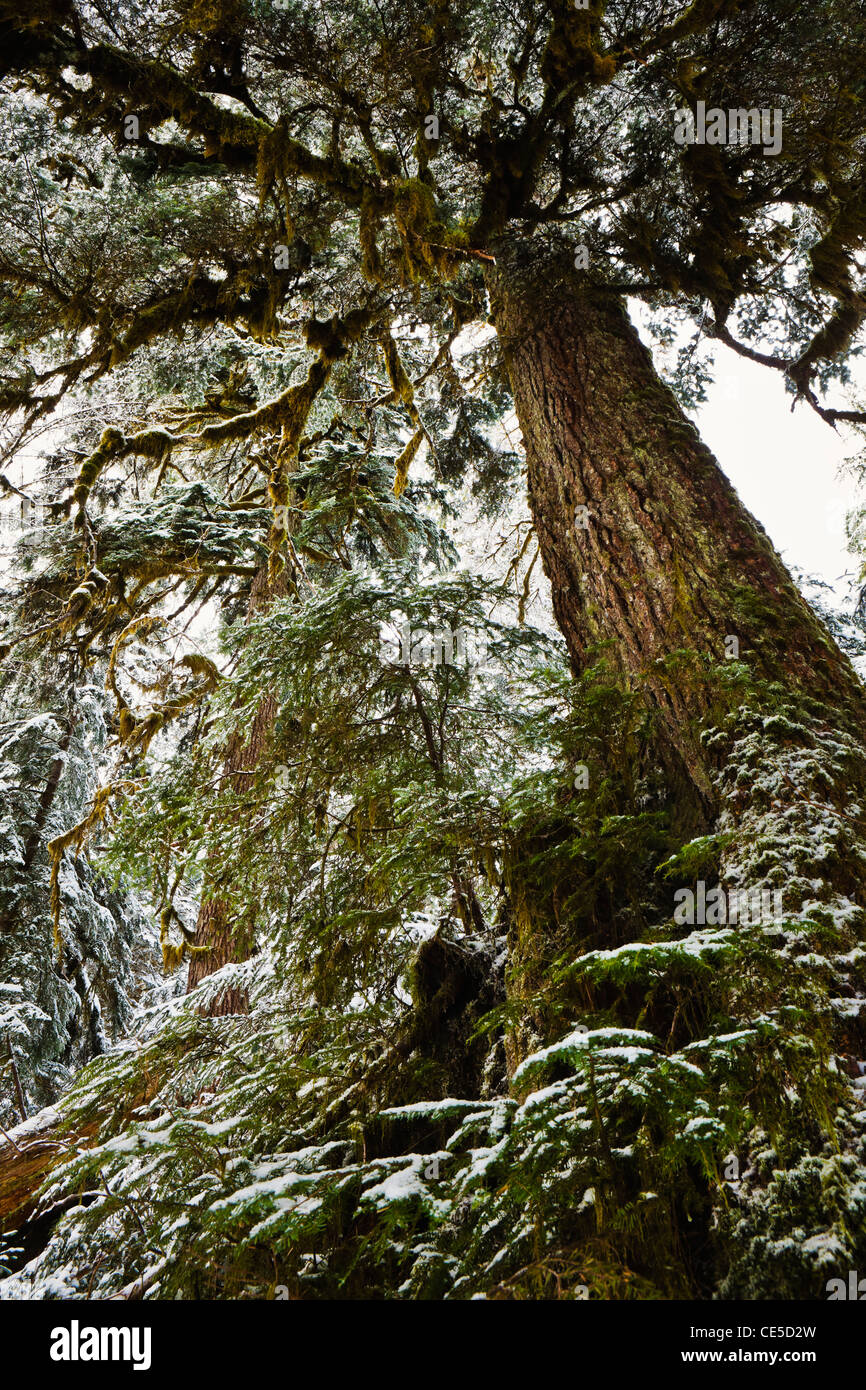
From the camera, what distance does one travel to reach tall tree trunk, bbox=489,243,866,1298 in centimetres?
160

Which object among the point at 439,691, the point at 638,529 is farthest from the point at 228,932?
the point at 638,529

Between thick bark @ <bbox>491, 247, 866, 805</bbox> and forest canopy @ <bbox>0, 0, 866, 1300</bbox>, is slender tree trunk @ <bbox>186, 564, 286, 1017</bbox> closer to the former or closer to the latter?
forest canopy @ <bbox>0, 0, 866, 1300</bbox>

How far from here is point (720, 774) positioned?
2.58 metres

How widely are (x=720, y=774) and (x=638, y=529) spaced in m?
1.36

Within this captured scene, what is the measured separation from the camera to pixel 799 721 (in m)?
2.55

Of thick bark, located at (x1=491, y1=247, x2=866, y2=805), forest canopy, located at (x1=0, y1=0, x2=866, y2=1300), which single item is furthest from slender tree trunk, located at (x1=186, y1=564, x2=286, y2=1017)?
thick bark, located at (x1=491, y1=247, x2=866, y2=805)

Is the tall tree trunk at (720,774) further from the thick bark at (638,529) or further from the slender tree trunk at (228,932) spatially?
the slender tree trunk at (228,932)

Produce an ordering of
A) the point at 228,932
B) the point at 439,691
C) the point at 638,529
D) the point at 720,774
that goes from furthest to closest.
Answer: the point at 228,932, the point at 439,691, the point at 638,529, the point at 720,774

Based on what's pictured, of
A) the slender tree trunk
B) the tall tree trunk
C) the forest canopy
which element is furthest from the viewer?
the slender tree trunk

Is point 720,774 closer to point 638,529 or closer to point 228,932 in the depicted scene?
point 638,529

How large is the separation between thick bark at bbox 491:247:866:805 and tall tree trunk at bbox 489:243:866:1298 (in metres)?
0.01

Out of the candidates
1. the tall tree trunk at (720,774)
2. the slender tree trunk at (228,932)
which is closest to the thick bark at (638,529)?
the tall tree trunk at (720,774)

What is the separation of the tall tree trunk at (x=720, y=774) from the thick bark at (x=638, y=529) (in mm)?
10
